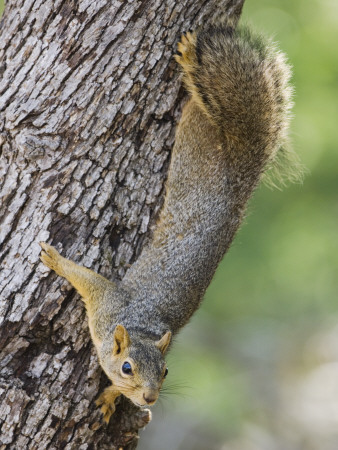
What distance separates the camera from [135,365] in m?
2.87

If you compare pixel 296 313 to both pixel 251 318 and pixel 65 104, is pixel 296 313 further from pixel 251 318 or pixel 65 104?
pixel 65 104

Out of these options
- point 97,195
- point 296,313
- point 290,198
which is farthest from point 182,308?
point 296,313

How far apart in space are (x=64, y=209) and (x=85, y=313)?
1.55 feet

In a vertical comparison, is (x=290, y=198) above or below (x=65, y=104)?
above

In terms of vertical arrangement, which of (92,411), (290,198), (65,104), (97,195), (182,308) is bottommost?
(92,411)

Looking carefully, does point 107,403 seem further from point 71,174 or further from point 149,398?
point 71,174

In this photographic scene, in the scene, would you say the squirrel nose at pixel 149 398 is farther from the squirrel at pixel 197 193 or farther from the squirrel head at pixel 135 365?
the squirrel at pixel 197 193

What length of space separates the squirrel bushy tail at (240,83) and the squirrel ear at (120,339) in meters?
1.07

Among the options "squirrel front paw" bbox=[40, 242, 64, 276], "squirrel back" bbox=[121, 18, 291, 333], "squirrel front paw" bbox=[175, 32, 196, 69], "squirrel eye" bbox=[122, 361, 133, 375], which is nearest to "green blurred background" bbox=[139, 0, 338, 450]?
"squirrel back" bbox=[121, 18, 291, 333]

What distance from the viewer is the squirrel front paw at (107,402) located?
2.85 meters

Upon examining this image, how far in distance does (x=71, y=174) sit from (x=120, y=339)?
754mm

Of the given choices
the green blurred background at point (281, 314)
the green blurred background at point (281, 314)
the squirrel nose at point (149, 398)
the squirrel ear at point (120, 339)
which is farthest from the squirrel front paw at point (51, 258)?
the green blurred background at point (281, 314)

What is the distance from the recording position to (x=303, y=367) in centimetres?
801

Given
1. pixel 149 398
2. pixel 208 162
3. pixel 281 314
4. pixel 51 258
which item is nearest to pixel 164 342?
pixel 149 398
